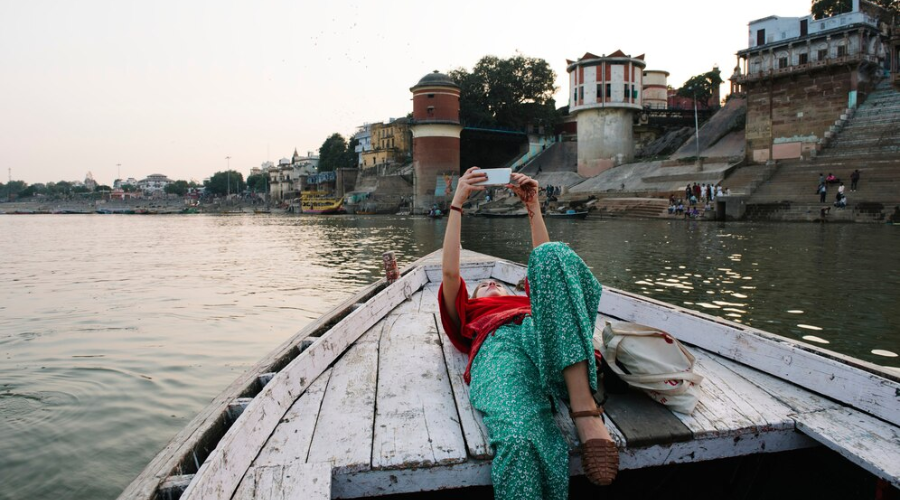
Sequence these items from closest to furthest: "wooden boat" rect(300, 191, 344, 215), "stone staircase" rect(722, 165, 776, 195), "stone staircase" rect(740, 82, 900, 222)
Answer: "stone staircase" rect(740, 82, 900, 222), "stone staircase" rect(722, 165, 776, 195), "wooden boat" rect(300, 191, 344, 215)

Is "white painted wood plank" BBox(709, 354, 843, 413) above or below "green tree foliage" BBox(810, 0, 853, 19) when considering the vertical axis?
below

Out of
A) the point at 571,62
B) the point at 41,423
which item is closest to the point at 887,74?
the point at 571,62

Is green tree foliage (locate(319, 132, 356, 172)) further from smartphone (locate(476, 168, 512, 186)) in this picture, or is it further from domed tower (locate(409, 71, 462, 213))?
smartphone (locate(476, 168, 512, 186))

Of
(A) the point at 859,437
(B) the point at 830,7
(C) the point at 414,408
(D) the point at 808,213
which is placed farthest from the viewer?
(B) the point at 830,7

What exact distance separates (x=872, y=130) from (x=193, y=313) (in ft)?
93.2

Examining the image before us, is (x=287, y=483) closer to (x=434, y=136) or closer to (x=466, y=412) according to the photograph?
(x=466, y=412)

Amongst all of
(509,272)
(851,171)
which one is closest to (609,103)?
(851,171)

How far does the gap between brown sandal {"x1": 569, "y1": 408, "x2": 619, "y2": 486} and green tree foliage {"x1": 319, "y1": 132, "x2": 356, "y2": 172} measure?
75598 mm

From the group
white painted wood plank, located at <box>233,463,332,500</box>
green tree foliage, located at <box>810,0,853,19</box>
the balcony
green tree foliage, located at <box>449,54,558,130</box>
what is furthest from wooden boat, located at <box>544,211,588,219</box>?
white painted wood plank, located at <box>233,463,332,500</box>

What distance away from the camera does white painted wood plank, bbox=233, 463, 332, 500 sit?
5.26ft

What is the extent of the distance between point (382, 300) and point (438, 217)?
3766cm

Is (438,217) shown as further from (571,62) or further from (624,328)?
(624,328)

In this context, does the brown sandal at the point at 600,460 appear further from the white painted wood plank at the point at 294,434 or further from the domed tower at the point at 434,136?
the domed tower at the point at 434,136

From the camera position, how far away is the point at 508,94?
52.5 metres
